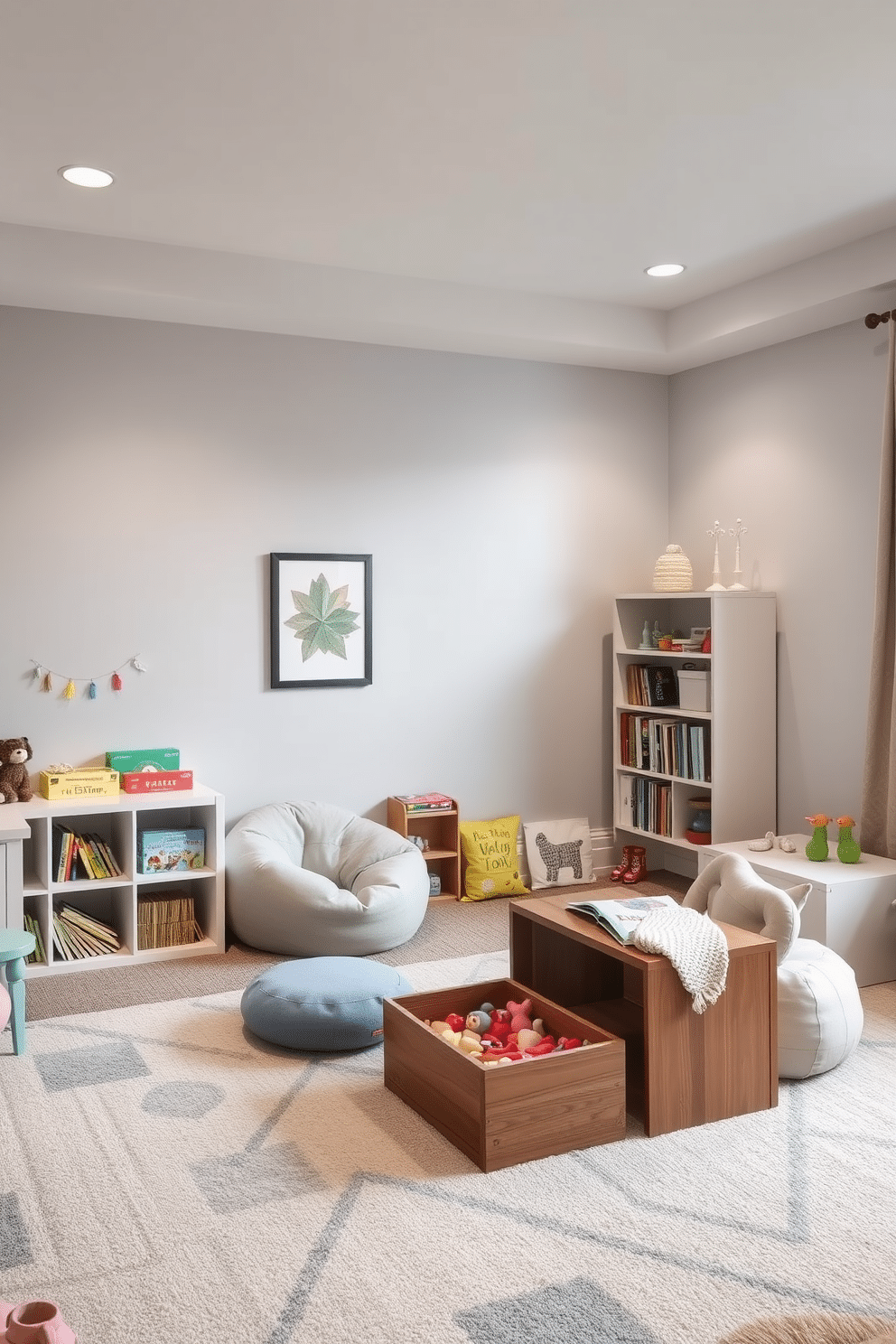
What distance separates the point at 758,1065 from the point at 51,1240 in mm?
1729

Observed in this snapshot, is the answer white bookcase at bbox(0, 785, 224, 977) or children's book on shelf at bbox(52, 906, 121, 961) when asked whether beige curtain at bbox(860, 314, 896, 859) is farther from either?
children's book on shelf at bbox(52, 906, 121, 961)

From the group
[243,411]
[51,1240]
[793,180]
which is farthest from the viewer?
[243,411]

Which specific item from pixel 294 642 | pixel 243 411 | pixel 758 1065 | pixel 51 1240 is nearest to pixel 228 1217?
pixel 51 1240

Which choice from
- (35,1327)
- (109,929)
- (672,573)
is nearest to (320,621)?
(109,929)

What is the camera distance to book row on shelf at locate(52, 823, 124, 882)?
405cm

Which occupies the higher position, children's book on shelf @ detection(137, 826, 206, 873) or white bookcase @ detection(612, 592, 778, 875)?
white bookcase @ detection(612, 592, 778, 875)

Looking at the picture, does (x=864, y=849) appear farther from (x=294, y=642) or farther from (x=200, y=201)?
(x=200, y=201)

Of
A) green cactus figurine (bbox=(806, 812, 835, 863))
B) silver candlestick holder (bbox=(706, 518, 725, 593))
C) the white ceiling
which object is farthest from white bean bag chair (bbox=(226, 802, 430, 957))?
the white ceiling

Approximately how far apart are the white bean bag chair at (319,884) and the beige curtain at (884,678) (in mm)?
1817

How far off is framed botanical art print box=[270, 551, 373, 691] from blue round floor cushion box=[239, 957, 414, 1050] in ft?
5.79

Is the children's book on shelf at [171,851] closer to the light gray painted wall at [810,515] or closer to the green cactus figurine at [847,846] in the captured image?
the green cactus figurine at [847,846]

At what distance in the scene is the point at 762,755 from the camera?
4.89 meters

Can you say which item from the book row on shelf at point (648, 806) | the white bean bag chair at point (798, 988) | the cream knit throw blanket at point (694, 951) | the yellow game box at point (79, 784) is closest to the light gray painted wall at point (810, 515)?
the book row on shelf at point (648, 806)

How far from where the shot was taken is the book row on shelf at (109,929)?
404cm
